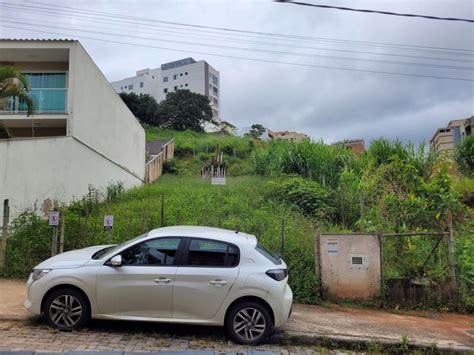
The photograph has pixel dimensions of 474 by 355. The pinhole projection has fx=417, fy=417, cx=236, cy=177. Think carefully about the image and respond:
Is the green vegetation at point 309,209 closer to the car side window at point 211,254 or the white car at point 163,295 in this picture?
the white car at point 163,295

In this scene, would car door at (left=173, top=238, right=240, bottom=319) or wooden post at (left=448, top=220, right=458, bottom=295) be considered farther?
wooden post at (left=448, top=220, right=458, bottom=295)

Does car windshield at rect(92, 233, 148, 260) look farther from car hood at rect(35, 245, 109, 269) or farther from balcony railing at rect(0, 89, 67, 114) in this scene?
balcony railing at rect(0, 89, 67, 114)

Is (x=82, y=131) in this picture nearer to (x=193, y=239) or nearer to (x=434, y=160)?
(x=193, y=239)

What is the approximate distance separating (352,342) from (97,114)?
1568cm

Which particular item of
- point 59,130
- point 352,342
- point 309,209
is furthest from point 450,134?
point 352,342

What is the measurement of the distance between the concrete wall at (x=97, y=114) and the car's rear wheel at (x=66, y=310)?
36.2ft

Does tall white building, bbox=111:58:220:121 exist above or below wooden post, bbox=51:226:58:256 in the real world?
above

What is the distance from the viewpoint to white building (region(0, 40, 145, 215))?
13.0 metres

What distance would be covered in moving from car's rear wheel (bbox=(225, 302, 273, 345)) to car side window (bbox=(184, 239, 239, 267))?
2.09 feet

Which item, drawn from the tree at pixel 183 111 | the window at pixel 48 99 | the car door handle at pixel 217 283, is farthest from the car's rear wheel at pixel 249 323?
the tree at pixel 183 111

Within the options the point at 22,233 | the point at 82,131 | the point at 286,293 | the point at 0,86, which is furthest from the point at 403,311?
the point at 82,131

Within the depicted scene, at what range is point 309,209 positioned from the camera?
15305 mm

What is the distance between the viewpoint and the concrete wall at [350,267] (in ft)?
27.9

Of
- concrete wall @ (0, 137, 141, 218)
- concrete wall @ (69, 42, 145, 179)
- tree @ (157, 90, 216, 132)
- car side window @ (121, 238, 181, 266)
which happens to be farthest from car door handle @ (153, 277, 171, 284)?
tree @ (157, 90, 216, 132)
